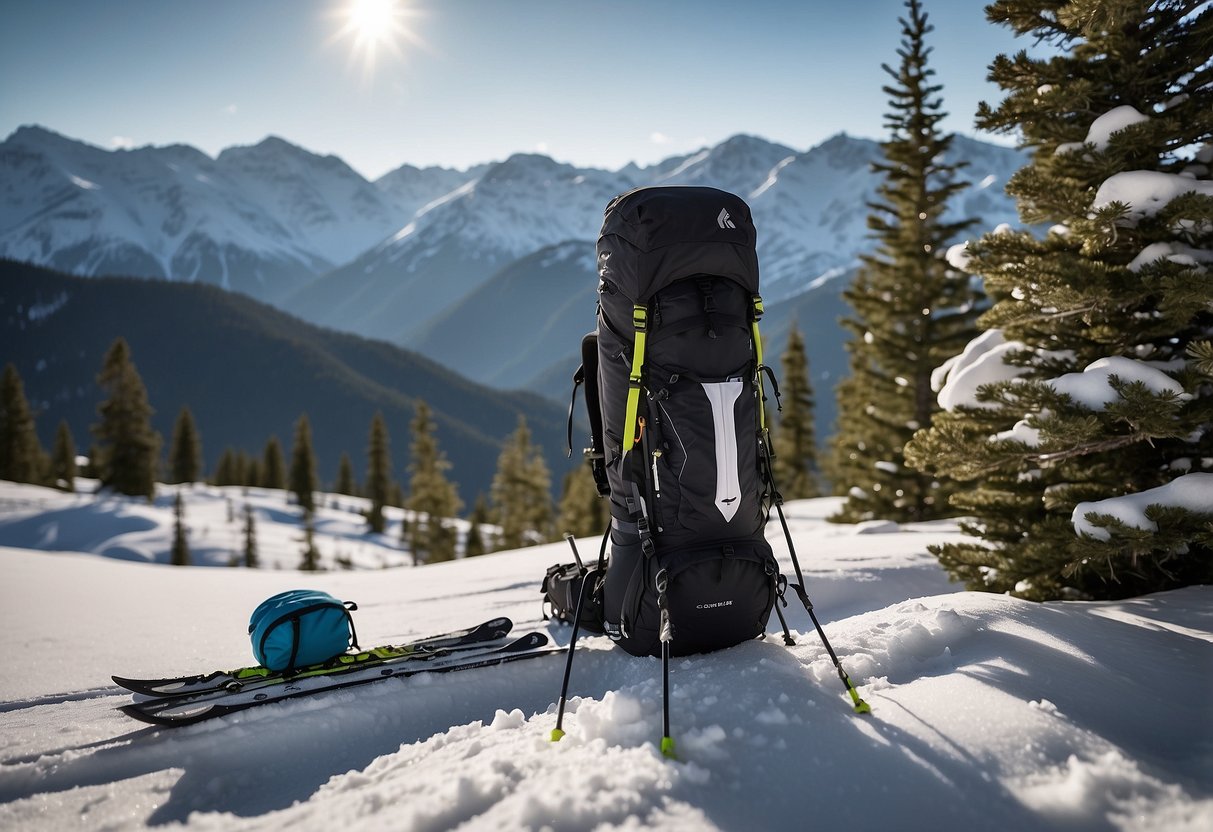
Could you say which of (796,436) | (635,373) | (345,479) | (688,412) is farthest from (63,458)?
(688,412)

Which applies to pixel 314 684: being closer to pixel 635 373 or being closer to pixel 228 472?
pixel 635 373

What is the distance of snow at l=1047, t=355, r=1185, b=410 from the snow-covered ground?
1.25m

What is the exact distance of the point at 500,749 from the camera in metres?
2.43

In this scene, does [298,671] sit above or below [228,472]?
below

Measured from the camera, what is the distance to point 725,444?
325 cm

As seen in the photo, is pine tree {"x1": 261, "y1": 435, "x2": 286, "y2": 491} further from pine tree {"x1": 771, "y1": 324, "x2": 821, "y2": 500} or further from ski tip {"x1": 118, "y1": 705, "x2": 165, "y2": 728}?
ski tip {"x1": 118, "y1": 705, "x2": 165, "y2": 728}

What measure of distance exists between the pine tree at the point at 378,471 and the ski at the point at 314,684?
43848 millimetres

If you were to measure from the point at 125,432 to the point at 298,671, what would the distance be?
4827cm

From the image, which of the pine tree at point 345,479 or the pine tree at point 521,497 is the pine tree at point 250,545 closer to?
the pine tree at point 521,497

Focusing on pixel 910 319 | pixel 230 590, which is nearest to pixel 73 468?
pixel 230 590

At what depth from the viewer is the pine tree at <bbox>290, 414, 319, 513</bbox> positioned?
53656 mm

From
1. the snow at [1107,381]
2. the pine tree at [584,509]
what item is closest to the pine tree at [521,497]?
the pine tree at [584,509]

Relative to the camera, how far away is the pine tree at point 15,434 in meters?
45.7

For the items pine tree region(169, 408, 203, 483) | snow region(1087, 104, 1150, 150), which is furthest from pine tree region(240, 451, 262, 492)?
snow region(1087, 104, 1150, 150)
